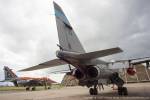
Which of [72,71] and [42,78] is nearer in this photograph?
[72,71]

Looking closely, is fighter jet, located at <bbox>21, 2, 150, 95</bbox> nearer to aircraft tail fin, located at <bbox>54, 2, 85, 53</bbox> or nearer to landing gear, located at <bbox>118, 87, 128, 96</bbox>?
aircraft tail fin, located at <bbox>54, 2, 85, 53</bbox>

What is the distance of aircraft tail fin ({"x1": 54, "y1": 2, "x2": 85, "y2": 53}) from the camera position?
1462cm

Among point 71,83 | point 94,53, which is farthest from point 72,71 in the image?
point 71,83

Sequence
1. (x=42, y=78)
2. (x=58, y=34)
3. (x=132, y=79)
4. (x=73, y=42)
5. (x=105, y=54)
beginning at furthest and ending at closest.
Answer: (x=132, y=79) → (x=42, y=78) → (x=73, y=42) → (x=58, y=34) → (x=105, y=54)

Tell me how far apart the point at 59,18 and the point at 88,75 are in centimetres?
493

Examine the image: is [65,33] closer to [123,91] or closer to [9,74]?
[123,91]

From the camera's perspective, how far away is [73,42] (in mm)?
15547

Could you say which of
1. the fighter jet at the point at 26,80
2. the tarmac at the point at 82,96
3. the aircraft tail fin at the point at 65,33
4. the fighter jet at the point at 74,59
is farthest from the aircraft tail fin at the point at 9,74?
the aircraft tail fin at the point at 65,33

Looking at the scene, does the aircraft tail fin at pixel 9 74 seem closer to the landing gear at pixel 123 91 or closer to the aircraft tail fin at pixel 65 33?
the landing gear at pixel 123 91

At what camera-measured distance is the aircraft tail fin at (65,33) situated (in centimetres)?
1462

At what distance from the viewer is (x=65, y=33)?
15.0 metres

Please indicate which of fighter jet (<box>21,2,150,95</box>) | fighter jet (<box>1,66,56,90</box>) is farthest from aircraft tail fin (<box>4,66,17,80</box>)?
fighter jet (<box>21,2,150,95</box>)

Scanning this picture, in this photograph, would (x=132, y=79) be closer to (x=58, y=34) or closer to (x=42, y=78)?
(x=42, y=78)

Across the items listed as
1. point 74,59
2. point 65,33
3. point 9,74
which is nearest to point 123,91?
point 74,59
